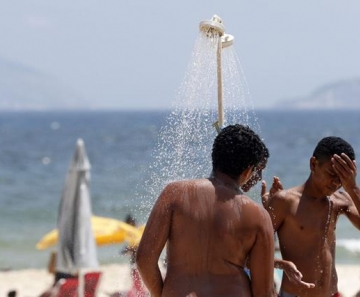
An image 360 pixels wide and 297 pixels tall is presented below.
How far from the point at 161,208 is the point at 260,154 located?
0.48 metres

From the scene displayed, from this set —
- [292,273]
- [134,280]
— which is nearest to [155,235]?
[292,273]

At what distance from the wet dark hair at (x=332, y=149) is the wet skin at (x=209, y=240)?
116 centimetres

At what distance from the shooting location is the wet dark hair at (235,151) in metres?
3.99

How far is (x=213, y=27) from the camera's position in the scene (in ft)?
16.8

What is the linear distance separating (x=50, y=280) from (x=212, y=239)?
1373 cm

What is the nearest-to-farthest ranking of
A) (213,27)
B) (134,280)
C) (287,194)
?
(213,27)
(287,194)
(134,280)

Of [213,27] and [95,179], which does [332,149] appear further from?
[95,179]

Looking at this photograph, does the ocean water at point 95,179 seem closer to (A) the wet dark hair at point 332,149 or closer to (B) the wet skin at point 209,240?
(A) the wet dark hair at point 332,149

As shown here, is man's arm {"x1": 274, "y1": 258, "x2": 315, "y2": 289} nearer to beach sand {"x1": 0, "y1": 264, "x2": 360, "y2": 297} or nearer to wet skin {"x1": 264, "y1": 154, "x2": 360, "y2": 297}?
wet skin {"x1": 264, "y1": 154, "x2": 360, "y2": 297}

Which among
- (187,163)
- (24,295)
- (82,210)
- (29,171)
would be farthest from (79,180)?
(29,171)

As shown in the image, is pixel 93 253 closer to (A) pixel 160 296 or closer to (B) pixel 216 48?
(B) pixel 216 48

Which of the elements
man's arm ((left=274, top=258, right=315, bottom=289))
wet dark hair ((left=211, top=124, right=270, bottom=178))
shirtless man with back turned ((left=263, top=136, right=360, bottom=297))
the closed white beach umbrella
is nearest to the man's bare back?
wet dark hair ((left=211, top=124, right=270, bottom=178))

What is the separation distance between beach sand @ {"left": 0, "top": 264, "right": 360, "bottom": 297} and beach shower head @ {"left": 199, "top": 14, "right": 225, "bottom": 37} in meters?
8.72

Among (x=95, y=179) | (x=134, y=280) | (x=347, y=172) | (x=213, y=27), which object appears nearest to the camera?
(x=347, y=172)
